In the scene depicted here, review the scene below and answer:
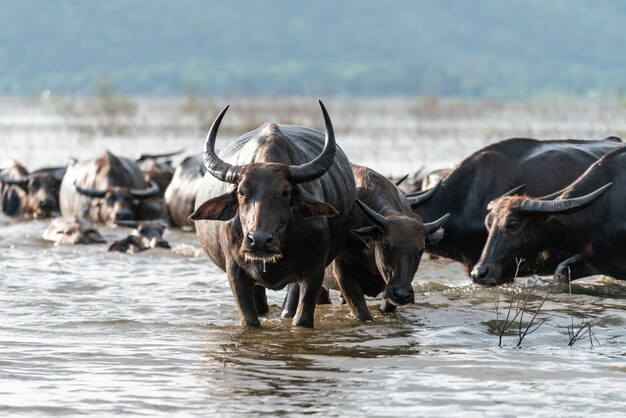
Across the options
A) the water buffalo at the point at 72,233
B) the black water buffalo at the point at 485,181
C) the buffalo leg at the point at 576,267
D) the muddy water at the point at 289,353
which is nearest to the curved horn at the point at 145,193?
the water buffalo at the point at 72,233

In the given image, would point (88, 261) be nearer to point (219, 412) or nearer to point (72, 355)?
point (72, 355)

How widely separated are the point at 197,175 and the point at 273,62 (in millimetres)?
158170

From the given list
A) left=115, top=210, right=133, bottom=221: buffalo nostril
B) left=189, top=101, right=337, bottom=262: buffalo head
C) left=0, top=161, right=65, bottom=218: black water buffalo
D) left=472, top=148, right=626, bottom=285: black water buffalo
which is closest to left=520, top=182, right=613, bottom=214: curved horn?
left=472, top=148, right=626, bottom=285: black water buffalo

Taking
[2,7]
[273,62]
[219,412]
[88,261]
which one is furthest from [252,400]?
[2,7]

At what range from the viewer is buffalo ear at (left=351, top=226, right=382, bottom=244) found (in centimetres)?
916

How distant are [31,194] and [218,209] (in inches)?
468

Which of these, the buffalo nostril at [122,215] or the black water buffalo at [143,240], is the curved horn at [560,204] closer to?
the black water buffalo at [143,240]

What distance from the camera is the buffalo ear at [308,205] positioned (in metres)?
8.20

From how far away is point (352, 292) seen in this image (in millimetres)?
9617

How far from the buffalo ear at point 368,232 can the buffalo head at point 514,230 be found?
4.66ft

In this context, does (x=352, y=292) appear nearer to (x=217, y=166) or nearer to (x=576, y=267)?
(x=217, y=166)

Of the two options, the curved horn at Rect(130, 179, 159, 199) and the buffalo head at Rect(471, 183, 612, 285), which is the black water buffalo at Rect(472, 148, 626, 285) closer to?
the buffalo head at Rect(471, 183, 612, 285)

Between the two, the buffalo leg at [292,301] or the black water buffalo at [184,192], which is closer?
the buffalo leg at [292,301]

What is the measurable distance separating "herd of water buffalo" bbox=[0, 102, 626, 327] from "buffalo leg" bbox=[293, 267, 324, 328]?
0.03 ft
